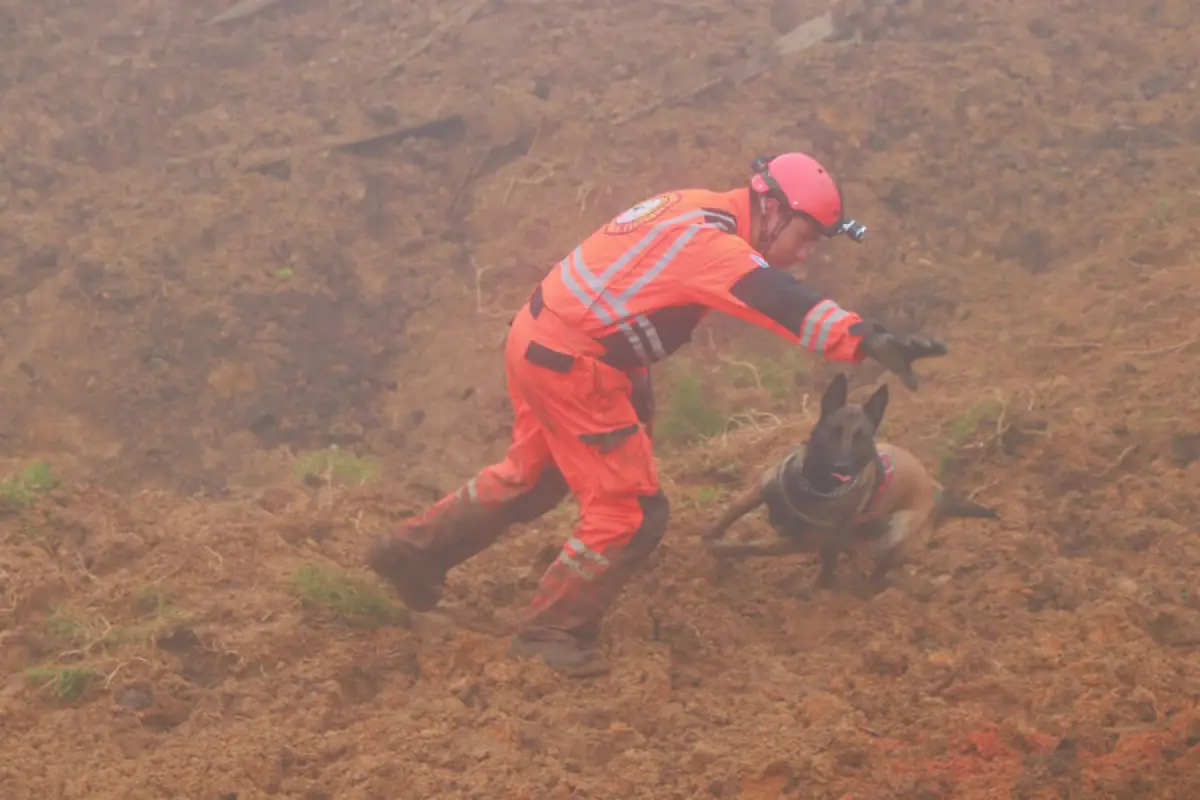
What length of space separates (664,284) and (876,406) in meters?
0.93

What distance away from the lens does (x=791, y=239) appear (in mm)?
4293

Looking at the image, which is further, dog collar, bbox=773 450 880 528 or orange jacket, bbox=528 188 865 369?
dog collar, bbox=773 450 880 528

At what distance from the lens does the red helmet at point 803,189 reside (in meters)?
4.21

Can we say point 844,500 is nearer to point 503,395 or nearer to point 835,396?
point 835,396

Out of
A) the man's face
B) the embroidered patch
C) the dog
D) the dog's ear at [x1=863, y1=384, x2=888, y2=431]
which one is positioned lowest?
the dog

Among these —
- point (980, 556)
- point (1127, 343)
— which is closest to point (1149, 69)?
point (1127, 343)

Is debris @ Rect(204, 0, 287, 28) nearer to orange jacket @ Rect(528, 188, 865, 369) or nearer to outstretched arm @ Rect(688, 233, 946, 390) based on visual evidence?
orange jacket @ Rect(528, 188, 865, 369)

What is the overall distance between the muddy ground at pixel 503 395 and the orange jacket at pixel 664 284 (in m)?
1.17

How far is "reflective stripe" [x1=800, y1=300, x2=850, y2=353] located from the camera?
3.66 metres

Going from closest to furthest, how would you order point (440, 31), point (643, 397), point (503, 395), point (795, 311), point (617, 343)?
point (795, 311), point (617, 343), point (643, 397), point (503, 395), point (440, 31)


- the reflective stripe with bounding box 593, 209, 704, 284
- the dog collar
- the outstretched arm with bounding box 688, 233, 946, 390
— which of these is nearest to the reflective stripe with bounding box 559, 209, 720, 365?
the reflective stripe with bounding box 593, 209, 704, 284

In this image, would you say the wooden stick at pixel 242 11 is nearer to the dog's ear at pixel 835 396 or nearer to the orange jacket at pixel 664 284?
the orange jacket at pixel 664 284

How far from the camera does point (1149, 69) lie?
8703mm

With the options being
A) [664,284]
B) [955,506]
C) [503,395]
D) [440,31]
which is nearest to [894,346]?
[664,284]
